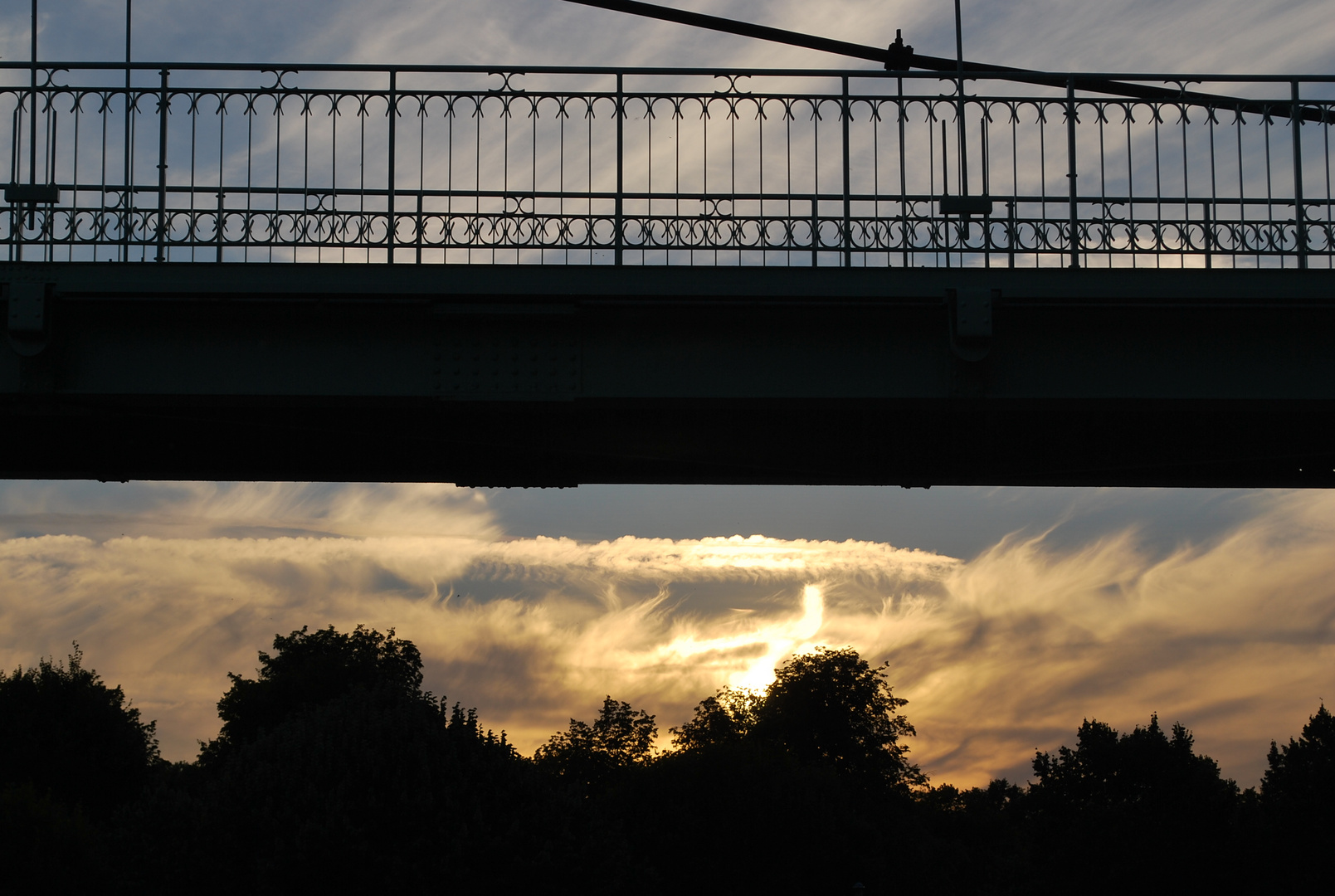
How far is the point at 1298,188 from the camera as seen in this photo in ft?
46.4

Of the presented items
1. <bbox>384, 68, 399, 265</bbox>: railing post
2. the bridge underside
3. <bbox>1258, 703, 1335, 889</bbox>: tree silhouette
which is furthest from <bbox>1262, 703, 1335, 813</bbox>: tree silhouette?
<bbox>384, 68, 399, 265</bbox>: railing post

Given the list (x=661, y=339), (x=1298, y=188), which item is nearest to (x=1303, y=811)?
(x=1298, y=188)

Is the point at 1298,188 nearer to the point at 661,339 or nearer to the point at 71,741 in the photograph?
the point at 661,339

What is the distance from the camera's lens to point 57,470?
18.4m

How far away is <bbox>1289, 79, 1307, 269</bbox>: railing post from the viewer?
13.9 metres

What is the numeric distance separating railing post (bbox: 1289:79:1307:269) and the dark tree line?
15597 millimetres

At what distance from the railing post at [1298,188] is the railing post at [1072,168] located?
2222 mm

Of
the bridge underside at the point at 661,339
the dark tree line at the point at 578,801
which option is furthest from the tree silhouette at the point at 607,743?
the bridge underside at the point at 661,339

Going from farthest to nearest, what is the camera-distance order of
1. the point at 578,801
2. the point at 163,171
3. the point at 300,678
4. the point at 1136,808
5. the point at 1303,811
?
1. the point at 300,678
2. the point at 1136,808
3. the point at 1303,811
4. the point at 578,801
5. the point at 163,171

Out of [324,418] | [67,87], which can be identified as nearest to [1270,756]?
[324,418]

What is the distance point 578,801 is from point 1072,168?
1584 cm

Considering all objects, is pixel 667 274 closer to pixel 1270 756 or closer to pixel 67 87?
pixel 67 87

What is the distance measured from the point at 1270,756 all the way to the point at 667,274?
35.4m

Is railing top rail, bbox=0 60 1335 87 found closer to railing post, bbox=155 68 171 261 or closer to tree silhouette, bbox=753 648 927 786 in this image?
railing post, bbox=155 68 171 261
